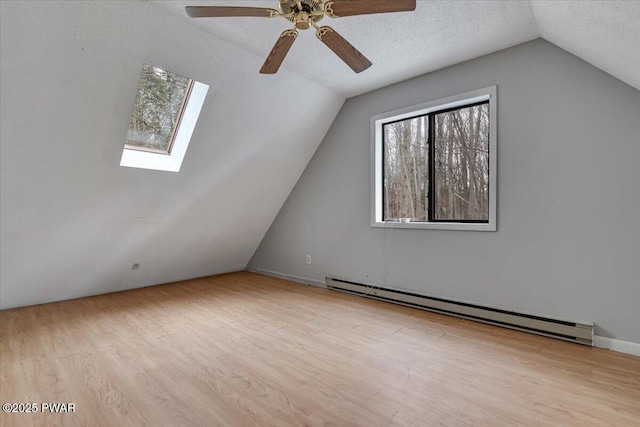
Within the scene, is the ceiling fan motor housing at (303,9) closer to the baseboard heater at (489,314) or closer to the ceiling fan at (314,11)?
the ceiling fan at (314,11)

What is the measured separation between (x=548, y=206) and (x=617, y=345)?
1.09 metres

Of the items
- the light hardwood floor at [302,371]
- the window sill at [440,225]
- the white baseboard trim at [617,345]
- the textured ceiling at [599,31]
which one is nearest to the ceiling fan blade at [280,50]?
the textured ceiling at [599,31]

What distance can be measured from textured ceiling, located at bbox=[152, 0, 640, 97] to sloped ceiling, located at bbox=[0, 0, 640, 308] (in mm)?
13

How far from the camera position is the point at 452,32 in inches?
91.0

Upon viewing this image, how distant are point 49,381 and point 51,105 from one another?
1.82m

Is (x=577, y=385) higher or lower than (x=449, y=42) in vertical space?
lower

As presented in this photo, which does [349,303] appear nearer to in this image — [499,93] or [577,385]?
[577,385]

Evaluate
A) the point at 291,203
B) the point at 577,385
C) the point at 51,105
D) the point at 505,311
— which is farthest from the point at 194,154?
the point at 577,385

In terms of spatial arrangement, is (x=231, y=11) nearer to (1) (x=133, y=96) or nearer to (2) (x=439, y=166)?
(1) (x=133, y=96)

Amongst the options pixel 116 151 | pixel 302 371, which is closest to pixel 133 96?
pixel 116 151

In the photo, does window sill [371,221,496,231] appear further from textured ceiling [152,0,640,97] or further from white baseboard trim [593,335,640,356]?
textured ceiling [152,0,640,97]

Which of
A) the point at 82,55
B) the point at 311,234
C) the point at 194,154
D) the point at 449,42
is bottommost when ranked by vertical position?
the point at 311,234

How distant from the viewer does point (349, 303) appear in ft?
10.9

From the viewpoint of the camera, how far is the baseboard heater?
7.48ft
